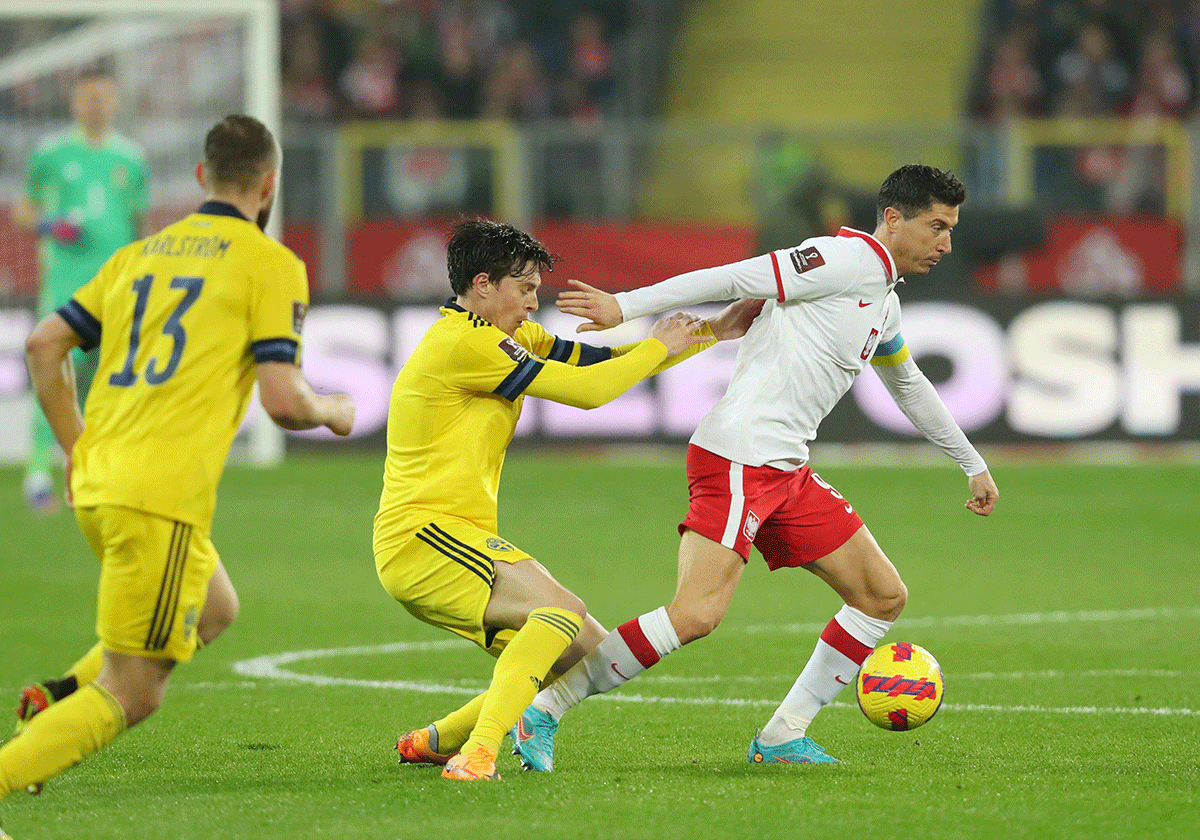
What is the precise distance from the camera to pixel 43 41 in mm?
14633

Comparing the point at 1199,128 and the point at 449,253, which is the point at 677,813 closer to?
the point at 449,253

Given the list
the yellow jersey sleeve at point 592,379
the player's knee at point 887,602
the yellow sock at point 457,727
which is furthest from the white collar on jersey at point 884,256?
the yellow sock at point 457,727

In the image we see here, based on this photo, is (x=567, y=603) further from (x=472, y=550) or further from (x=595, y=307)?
(x=595, y=307)

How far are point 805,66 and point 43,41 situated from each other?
1179 cm

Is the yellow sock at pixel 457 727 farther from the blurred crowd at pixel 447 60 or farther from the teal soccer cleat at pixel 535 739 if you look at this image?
the blurred crowd at pixel 447 60

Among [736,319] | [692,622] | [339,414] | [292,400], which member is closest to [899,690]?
[692,622]

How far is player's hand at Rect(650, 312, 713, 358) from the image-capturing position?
5.14 m

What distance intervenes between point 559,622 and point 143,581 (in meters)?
1.24

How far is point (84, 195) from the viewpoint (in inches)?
439

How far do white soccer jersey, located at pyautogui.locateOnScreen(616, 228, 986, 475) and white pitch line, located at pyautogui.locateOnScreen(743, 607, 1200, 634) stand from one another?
2.76m

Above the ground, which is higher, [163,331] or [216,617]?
[163,331]

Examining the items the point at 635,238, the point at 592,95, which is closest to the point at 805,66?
the point at 592,95

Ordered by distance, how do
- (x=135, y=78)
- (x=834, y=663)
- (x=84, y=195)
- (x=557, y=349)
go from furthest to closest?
1. (x=135, y=78)
2. (x=84, y=195)
3. (x=557, y=349)
4. (x=834, y=663)

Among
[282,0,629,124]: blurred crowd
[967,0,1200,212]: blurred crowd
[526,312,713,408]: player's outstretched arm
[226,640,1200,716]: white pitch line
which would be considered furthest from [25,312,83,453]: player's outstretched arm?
[967,0,1200,212]: blurred crowd
